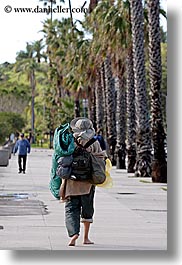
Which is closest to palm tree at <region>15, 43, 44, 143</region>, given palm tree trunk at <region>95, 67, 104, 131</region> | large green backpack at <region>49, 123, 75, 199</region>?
large green backpack at <region>49, 123, 75, 199</region>

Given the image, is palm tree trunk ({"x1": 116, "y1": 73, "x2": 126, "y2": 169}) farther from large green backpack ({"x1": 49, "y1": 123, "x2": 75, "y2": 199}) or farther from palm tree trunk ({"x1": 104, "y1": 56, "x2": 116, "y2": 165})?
large green backpack ({"x1": 49, "y1": 123, "x2": 75, "y2": 199})

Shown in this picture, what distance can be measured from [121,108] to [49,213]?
1568cm

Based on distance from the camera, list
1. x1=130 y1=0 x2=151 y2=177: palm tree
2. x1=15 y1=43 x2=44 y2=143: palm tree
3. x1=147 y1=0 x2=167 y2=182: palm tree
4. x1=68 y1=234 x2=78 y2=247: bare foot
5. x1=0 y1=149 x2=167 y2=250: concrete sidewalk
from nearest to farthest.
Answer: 1. x1=68 y1=234 x2=78 y2=247: bare foot
2. x1=0 y1=149 x2=167 y2=250: concrete sidewalk
3. x1=15 y1=43 x2=44 y2=143: palm tree
4. x1=147 y1=0 x2=167 y2=182: palm tree
5. x1=130 y1=0 x2=151 y2=177: palm tree

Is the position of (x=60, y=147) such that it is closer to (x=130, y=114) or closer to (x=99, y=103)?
(x=130, y=114)

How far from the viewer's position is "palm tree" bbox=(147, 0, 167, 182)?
748 inches

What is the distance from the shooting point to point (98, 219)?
1129 cm

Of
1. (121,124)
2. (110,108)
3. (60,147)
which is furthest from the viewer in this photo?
(110,108)

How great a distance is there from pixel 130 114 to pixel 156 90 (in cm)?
538

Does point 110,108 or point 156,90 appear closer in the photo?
point 156,90

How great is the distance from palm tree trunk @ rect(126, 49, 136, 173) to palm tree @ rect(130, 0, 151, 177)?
251 cm

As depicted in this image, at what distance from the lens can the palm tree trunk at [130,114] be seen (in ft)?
78.6

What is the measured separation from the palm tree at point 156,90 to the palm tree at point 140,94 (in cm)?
172

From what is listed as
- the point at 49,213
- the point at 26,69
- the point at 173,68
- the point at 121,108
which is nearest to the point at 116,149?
the point at 121,108

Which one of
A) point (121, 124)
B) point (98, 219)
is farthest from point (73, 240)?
point (121, 124)
